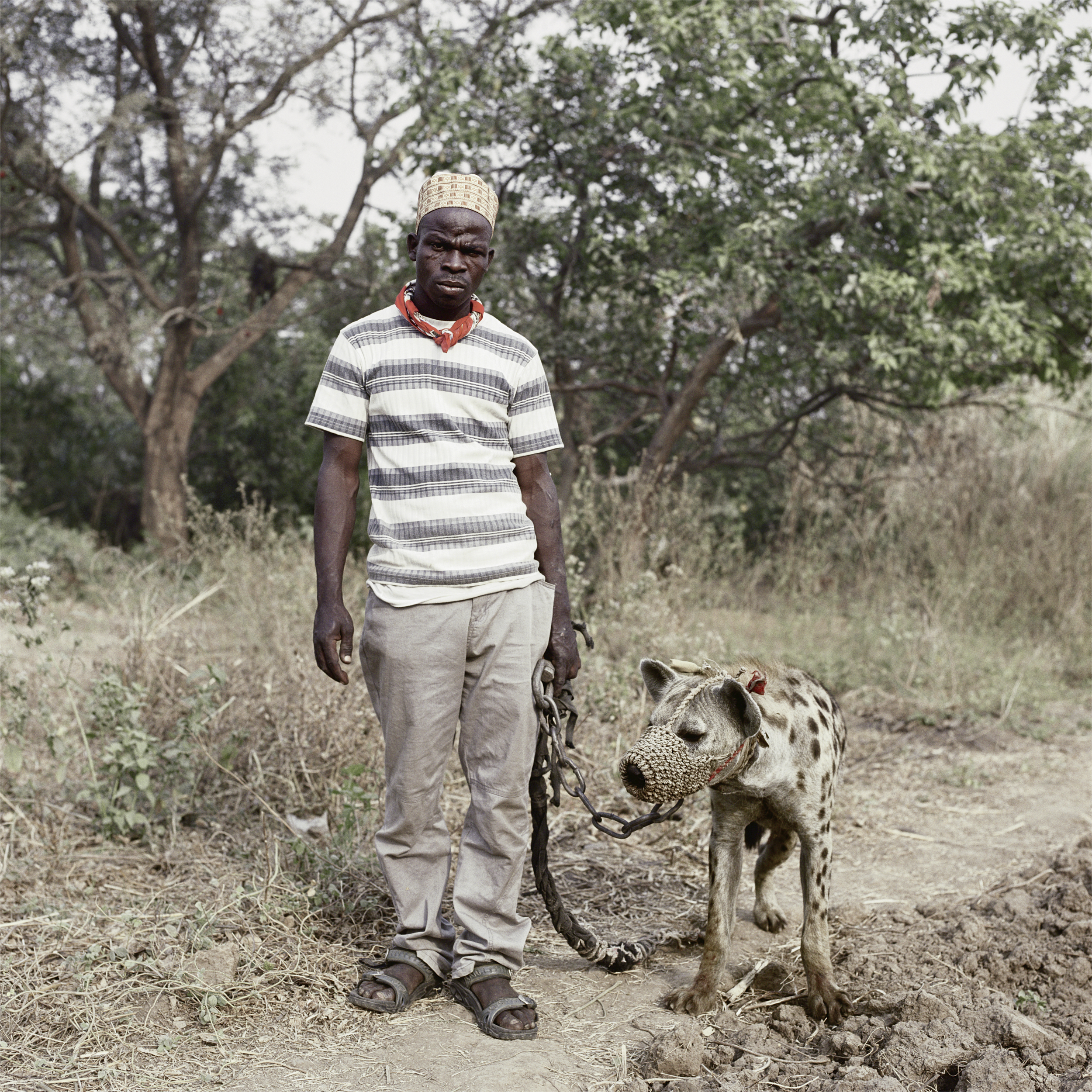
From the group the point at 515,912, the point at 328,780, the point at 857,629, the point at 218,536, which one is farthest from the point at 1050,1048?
the point at 218,536

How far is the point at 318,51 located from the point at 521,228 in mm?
5084

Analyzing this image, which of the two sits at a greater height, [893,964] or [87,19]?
[87,19]

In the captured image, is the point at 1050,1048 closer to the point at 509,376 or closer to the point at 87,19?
the point at 509,376

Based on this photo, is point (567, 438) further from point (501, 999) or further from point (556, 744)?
point (501, 999)

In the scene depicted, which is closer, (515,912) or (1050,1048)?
(1050,1048)

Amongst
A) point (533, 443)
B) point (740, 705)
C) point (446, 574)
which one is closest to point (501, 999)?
point (740, 705)

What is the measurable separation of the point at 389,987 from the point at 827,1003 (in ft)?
4.21

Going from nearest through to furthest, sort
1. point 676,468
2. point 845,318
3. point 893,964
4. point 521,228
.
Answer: point 893,964, point 845,318, point 521,228, point 676,468

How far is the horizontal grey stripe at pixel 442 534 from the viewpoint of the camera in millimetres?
3035

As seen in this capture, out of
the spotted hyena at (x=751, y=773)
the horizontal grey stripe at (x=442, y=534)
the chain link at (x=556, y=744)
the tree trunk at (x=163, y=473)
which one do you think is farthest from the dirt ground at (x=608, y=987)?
the tree trunk at (x=163, y=473)

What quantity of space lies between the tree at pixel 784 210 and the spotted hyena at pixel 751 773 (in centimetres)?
561

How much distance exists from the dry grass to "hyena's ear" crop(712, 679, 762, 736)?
→ 1.25 meters

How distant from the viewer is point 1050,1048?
9.44 feet

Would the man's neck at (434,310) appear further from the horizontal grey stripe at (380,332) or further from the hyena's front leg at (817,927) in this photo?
the hyena's front leg at (817,927)
